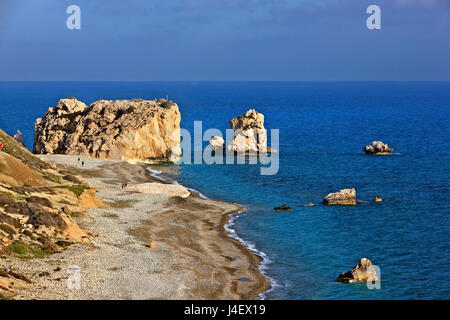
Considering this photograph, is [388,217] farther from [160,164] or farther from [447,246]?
[160,164]

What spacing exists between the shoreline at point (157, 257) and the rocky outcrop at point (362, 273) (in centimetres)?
642

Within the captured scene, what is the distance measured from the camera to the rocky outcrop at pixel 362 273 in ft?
156

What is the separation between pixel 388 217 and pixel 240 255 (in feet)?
72.1

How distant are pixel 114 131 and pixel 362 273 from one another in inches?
2911

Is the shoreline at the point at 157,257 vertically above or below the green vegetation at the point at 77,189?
below

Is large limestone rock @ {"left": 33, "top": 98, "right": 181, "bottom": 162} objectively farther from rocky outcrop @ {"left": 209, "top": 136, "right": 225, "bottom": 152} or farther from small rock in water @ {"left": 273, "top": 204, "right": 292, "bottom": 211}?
small rock in water @ {"left": 273, "top": 204, "right": 292, "bottom": 211}

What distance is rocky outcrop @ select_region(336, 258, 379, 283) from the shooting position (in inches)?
1870

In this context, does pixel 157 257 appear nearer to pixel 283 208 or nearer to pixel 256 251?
pixel 256 251

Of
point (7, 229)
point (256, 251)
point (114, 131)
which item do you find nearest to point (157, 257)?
point (256, 251)

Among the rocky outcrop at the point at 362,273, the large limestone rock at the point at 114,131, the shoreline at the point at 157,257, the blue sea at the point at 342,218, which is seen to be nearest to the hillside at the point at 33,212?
the shoreline at the point at 157,257

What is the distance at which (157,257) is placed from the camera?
52375 mm

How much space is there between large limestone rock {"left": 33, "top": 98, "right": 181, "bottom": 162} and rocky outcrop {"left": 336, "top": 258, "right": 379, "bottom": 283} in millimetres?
69914

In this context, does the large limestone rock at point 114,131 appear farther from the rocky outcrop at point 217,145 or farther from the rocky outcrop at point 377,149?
the rocky outcrop at point 377,149

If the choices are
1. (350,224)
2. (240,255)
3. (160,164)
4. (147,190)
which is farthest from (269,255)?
(160,164)
